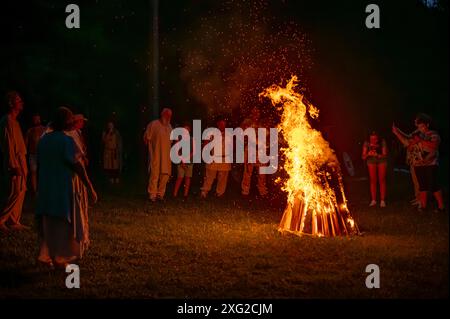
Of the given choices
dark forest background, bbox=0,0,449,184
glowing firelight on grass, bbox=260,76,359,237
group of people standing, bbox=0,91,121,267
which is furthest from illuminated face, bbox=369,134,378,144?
group of people standing, bbox=0,91,121,267

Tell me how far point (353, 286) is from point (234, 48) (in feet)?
34.1

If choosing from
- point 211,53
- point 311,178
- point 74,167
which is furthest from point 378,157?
point 74,167

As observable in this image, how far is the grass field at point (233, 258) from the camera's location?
7.28 meters

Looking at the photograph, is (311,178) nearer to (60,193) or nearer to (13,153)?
(60,193)

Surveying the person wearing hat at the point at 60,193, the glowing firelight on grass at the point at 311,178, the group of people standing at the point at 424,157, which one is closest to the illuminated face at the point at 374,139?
the group of people standing at the point at 424,157

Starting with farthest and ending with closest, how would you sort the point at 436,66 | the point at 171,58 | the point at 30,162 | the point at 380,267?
the point at 436,66
the point at 171,58
the point at 30,162
the point at 380,267

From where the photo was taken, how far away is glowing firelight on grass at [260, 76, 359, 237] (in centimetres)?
1023

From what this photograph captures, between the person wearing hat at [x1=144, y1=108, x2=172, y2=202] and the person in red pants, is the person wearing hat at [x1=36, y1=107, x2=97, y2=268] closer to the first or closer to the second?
the person wearing hat at [x1=144, y1=108, x2=172, y2=202]

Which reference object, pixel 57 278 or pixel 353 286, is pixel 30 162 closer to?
pixel 57 278

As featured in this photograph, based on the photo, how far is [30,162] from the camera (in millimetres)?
15516

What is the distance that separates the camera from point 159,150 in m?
14.4

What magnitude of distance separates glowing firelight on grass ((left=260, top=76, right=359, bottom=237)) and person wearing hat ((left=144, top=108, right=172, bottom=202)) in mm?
4607

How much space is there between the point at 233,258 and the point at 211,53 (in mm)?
8970
